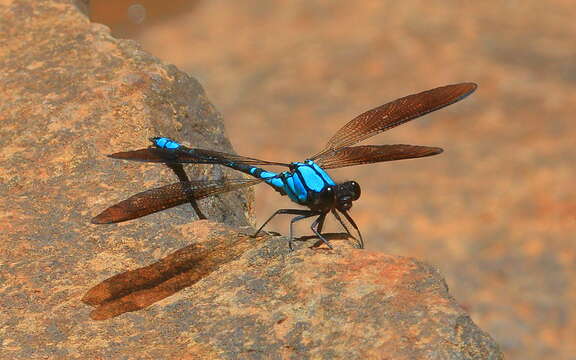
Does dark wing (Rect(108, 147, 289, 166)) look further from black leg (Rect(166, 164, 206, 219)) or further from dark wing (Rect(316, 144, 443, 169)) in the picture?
dark wing (Rect(316, 144, 443, 169))

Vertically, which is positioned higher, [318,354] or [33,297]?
[33,297]

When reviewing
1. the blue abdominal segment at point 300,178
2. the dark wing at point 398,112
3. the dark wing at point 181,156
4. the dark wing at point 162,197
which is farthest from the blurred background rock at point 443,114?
the dark wing at point 162,197

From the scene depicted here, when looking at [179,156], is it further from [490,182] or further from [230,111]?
[230,111]

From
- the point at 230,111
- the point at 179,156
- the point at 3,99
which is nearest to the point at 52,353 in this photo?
the point at 179,156

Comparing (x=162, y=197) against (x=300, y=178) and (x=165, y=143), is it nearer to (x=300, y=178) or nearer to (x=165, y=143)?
(x=165, y=143)

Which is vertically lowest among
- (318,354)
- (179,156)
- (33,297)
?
(318,354)

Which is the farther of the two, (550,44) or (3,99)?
(550,44)

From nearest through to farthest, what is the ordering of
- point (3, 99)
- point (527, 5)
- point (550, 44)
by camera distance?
1. point (3, 99)
2. point (550, 44)
3. point (527, 5)

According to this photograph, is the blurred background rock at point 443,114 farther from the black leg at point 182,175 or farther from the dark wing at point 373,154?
the black leg at point 182,175
